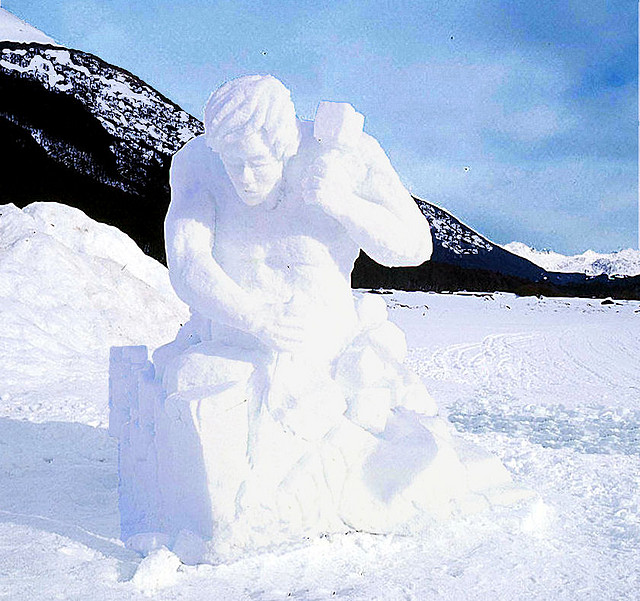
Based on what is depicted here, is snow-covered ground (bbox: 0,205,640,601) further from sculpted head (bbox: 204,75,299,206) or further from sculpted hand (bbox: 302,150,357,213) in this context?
sculpted head (bbox: 204,75,299,206)

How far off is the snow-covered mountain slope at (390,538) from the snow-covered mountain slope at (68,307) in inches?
2.4

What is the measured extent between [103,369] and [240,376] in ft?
17.7

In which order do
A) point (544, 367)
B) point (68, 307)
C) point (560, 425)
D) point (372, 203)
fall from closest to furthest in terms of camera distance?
point (372, 203)
point (560, 425)
point (68, 307)
point (544, 367)

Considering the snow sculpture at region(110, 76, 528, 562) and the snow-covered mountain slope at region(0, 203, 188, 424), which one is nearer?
the snow sculpture at region(110, 76, 528, 562)

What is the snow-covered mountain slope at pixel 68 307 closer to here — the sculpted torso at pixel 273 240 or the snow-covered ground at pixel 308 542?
the snow-covered ground at pixel 308 542

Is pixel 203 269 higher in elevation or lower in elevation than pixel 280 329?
higher

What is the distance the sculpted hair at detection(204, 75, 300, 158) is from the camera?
2.85 meters

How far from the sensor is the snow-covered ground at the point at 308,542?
2643mm

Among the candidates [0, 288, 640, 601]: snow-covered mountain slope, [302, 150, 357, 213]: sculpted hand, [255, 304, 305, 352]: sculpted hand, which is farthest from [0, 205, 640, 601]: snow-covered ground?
[302, 150, 357, 213]: sculpted hand

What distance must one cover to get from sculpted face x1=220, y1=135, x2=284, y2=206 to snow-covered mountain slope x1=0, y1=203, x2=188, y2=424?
3.48 metres

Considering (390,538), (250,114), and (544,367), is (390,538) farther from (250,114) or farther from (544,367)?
(544,367)

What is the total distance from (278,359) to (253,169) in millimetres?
895

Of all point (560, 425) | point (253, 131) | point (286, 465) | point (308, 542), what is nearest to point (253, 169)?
point (253, 131)

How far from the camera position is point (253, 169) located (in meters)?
2.96
